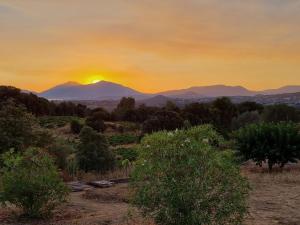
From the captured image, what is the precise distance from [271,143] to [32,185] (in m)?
9.55

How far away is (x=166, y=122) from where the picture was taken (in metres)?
36.5

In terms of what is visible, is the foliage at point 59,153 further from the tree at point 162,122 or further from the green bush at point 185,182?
the tree at point 162,122

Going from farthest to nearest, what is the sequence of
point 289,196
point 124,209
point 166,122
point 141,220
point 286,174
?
point 166,122 → point 286,174 → point 289,196 → point 124,209 → point 141,220

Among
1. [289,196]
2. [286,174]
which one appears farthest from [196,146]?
[286,174]

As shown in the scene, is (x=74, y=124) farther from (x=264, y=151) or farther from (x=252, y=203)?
(x=252, y=203)

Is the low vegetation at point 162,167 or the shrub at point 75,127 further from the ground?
the low vegetation at point 162,167

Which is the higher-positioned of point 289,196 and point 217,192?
point 217,192

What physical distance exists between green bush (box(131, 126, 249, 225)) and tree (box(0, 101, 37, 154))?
10.4 m

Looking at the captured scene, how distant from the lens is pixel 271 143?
1677 centimetres

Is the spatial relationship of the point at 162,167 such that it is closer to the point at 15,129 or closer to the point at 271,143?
the point at 271,143

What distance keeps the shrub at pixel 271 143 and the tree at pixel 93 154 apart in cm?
439

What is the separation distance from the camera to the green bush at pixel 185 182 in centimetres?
682

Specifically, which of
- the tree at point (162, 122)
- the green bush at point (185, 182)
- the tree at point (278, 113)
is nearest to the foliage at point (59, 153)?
the green bush at point (185, 182)

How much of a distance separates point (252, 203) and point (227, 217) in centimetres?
416
